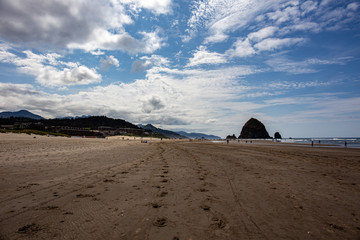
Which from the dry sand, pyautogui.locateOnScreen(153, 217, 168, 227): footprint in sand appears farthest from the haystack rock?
pyautogui.locateOnScreen(153, 217, 168, 227): footprint in sand

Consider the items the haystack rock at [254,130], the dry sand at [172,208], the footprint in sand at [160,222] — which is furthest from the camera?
the haystack rock at [254,130]

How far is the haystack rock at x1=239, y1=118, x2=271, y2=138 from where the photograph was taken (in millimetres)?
164875

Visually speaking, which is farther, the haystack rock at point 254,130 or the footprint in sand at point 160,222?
the haystack rock at point 254,130

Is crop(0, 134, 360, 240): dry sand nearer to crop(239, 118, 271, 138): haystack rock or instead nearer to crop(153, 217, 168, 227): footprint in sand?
crop(153, 217, 168, 227): footprint in sand

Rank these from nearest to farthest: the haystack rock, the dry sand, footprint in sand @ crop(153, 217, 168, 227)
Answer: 1. the dry sand
2. footprint in sand @ crop(153, 217, 168, 227)
3. the haystack rock

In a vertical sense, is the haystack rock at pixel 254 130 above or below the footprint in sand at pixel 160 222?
above

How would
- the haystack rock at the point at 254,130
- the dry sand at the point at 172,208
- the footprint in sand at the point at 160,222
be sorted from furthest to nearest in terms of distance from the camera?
the haystack rock at the point at 254,130 < the footprint in sand at the point at 160,222 < the dry sand at the point at 172,208

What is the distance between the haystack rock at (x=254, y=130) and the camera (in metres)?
165

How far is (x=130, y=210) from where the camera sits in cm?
447

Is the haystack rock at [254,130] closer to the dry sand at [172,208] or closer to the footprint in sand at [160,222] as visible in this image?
the dry sand at [172,208]

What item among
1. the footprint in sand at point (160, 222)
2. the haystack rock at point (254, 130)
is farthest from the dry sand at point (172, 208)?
the haystack rock at point (254, 130)

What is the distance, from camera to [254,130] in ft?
546

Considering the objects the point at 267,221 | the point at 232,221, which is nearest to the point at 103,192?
the point at 232,221

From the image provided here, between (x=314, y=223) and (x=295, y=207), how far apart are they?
913 millimetres
